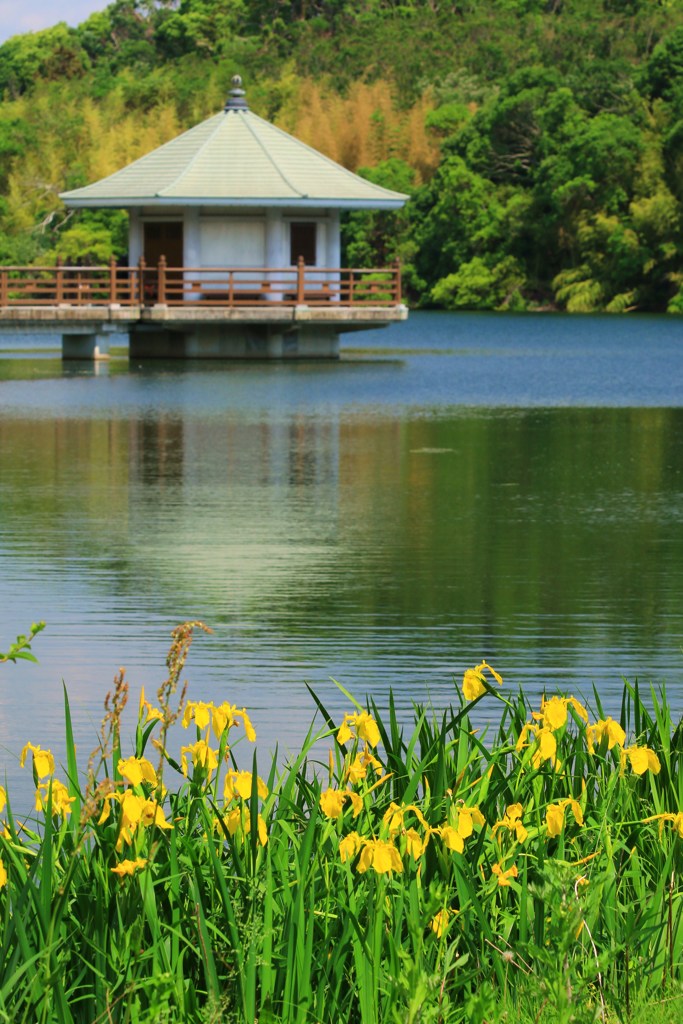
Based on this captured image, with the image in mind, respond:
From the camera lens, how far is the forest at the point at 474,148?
246 ft

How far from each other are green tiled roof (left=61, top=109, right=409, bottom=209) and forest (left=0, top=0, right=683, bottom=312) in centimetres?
2991

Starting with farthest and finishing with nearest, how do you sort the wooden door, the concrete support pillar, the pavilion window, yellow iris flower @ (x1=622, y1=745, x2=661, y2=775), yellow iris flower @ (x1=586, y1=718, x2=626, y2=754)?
1. the pavilion window
2. the wooden door
3. the concrete support pillar
4. yellow iris flower @ (x1=586, y1=718, x2=626, y2=754)
5. yellow iris flower @ (x1=622, y1=745, x2=661, y2=775)

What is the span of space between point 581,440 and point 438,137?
69.8m

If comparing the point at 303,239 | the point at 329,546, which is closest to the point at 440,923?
the point at 329,546

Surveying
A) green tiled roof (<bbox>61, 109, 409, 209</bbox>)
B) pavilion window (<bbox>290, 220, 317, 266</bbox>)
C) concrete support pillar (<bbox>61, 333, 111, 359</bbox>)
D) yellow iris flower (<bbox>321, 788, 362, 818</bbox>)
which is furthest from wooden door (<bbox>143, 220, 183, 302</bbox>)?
yellow iris flower (<bbox>321, 788, 362, 818</bbox>)

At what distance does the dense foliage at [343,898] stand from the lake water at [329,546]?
2.17 metres

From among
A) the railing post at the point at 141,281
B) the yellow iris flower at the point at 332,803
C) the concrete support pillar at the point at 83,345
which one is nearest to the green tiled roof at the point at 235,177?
the railing post at the point at 141,281

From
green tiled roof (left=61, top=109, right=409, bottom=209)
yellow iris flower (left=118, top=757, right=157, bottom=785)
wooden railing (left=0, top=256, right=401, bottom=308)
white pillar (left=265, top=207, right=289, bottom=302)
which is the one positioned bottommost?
yellow iris flower (left=118, top=757, right=157, bottom=785)

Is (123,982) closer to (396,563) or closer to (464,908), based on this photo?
(464,908)

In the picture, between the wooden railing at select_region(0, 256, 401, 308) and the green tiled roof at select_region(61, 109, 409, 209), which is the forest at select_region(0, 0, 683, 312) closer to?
the green tiled roof at select_region(61, 109, 409, 209)

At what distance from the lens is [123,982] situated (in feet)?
12.6

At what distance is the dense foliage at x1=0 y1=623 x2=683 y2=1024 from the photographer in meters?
3.76

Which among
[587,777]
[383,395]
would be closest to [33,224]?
[383,395]

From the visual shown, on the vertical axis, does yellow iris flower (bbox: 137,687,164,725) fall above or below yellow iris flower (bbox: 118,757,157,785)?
above
